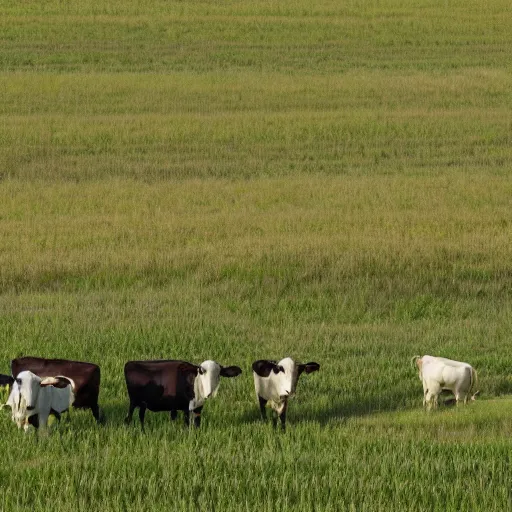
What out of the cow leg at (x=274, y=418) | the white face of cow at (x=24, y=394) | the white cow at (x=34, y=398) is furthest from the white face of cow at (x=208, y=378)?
the white face of cow at (x=24, y=394)

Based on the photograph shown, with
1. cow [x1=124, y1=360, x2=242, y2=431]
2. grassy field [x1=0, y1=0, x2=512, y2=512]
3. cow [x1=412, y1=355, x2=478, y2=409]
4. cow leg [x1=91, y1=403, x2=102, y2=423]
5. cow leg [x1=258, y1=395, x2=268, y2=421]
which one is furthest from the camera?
cow [x1=412, y1=355, x2=478, y2=409]

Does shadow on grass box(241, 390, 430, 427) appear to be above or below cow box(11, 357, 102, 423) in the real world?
below

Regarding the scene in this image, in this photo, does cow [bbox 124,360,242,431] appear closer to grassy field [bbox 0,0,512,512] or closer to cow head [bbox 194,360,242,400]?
cow head [bbox 194,360,242,400]

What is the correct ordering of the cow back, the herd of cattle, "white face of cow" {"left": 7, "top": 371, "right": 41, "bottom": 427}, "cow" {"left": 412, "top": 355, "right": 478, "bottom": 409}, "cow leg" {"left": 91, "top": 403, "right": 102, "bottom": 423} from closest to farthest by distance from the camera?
"white face of cow" {"left": 7, "top": 371, "right": 41, "bottom": 427}, the herd of cattle, the cow back, "cow leg" {"left": 91, "top": 403, "right": 102, "bottom": 423}, "cow" {"left": 412, "top": 355, "right": 478, "bottom": 409}

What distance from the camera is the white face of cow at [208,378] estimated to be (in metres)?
10.7

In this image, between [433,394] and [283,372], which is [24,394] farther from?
[433,394]

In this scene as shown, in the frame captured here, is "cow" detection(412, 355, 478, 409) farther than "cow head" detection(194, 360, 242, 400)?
Yes

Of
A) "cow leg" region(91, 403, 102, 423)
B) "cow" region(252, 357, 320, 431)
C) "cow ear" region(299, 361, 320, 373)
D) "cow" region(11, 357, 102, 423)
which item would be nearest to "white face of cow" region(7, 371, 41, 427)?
Answer: "cow" region(11, 357, 102, 423)

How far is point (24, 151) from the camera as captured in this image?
111 feet

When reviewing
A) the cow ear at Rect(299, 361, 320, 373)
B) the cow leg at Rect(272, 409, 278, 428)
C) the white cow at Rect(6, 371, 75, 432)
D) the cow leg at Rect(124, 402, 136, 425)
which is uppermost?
the cow ear at Rect(299, 361, 320, 373)

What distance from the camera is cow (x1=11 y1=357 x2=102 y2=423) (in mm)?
11281

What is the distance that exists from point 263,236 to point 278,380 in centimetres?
1242

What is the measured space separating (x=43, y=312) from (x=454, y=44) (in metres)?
33.7

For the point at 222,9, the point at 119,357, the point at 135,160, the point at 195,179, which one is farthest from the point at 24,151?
the point at 222,9
